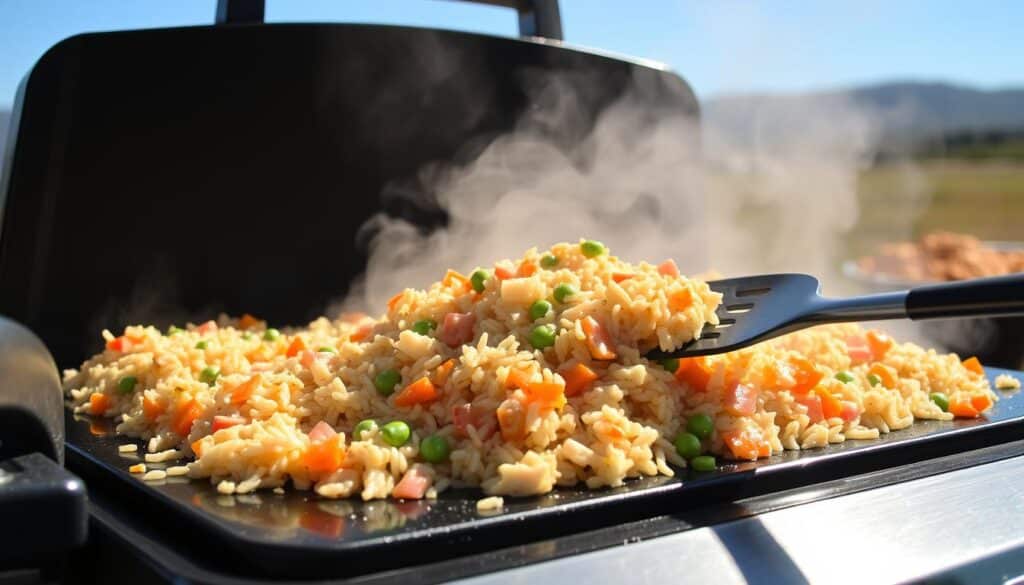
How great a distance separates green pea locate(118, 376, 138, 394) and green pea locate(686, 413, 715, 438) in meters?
1.22

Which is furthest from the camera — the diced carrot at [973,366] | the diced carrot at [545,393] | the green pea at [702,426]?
the diced carrot at [973,366]

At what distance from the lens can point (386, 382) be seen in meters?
1.71

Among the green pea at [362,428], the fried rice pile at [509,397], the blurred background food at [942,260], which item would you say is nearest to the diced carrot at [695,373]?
the fried rice pile at [509,397]

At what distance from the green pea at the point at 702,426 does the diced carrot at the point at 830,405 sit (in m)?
0.28

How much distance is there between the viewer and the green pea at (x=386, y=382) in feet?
5.61

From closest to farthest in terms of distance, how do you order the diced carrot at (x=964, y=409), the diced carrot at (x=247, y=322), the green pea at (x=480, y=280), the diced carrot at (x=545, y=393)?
the diced carrot at (x=545, y=393), the green pea at (x=480, y=280), the diced carrot at (x=964, y=409), the diced carrot at (x=247, y=322)

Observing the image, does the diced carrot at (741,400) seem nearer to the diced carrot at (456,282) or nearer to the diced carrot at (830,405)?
the diced carrot at (830,405)

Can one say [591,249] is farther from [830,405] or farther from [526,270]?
[830,405]

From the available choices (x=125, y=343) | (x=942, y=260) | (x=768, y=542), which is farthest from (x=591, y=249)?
(x=942, y=260)

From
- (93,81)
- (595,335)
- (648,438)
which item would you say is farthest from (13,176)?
(648,438)

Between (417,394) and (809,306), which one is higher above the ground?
(809,306)

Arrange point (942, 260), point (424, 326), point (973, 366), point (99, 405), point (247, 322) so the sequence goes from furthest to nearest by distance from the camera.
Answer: point (942, 260), point (247, 322), point (973, 366), point (99, 405), point (424, 326)

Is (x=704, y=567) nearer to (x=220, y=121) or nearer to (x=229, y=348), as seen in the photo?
(x=229, y=348)

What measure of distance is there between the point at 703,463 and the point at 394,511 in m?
0.53
